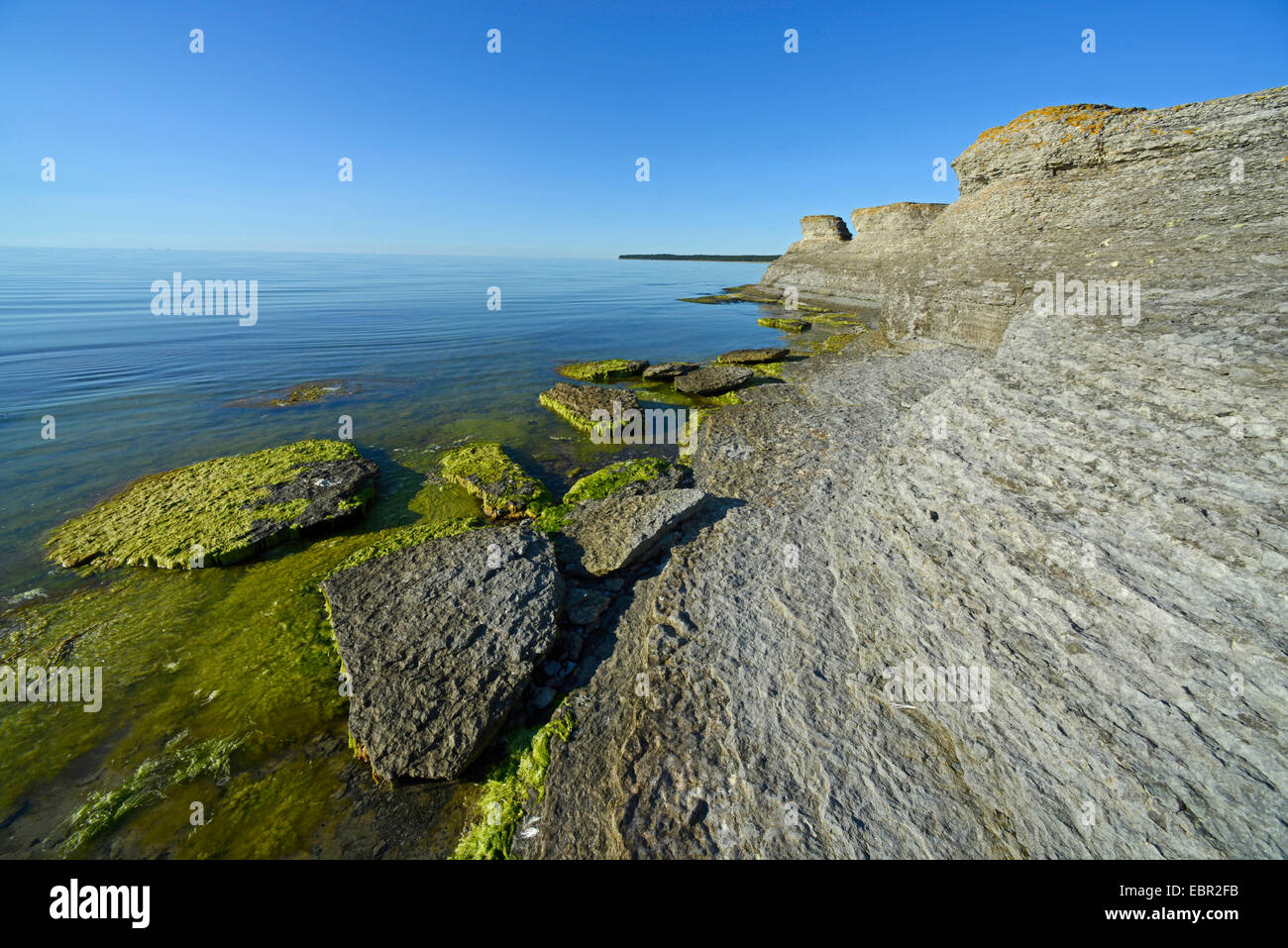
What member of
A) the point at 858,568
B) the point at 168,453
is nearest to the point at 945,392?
the point at 858,568

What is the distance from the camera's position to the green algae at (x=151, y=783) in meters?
4.48

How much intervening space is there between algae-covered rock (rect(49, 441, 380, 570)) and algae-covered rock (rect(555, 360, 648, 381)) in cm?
1218

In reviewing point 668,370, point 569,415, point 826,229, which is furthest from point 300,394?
point 826,229

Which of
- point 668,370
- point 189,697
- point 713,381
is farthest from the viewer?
point 668,370

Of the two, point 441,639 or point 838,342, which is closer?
point 441,639

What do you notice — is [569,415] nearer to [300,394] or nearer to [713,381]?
[713,381]

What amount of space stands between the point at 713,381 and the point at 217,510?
16.2 metres

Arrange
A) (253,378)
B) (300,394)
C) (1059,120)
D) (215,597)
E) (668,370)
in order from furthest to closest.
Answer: (668,370) < (253,378) < (1059,120) < (300,394) < (215,597)

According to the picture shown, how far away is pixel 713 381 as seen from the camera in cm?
A: 1947

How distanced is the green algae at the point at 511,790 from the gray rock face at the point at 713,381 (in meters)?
15.5

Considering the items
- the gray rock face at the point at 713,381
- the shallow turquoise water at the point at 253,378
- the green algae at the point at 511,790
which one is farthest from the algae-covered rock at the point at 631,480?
the gray rock face at the point at 713,381

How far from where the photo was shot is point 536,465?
13.3 meters

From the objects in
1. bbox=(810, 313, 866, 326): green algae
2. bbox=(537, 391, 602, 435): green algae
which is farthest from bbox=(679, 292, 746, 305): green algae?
bbox=(537, 391, 602, 435): green algae

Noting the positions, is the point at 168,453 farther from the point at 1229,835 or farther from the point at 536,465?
the point at 1229,835
